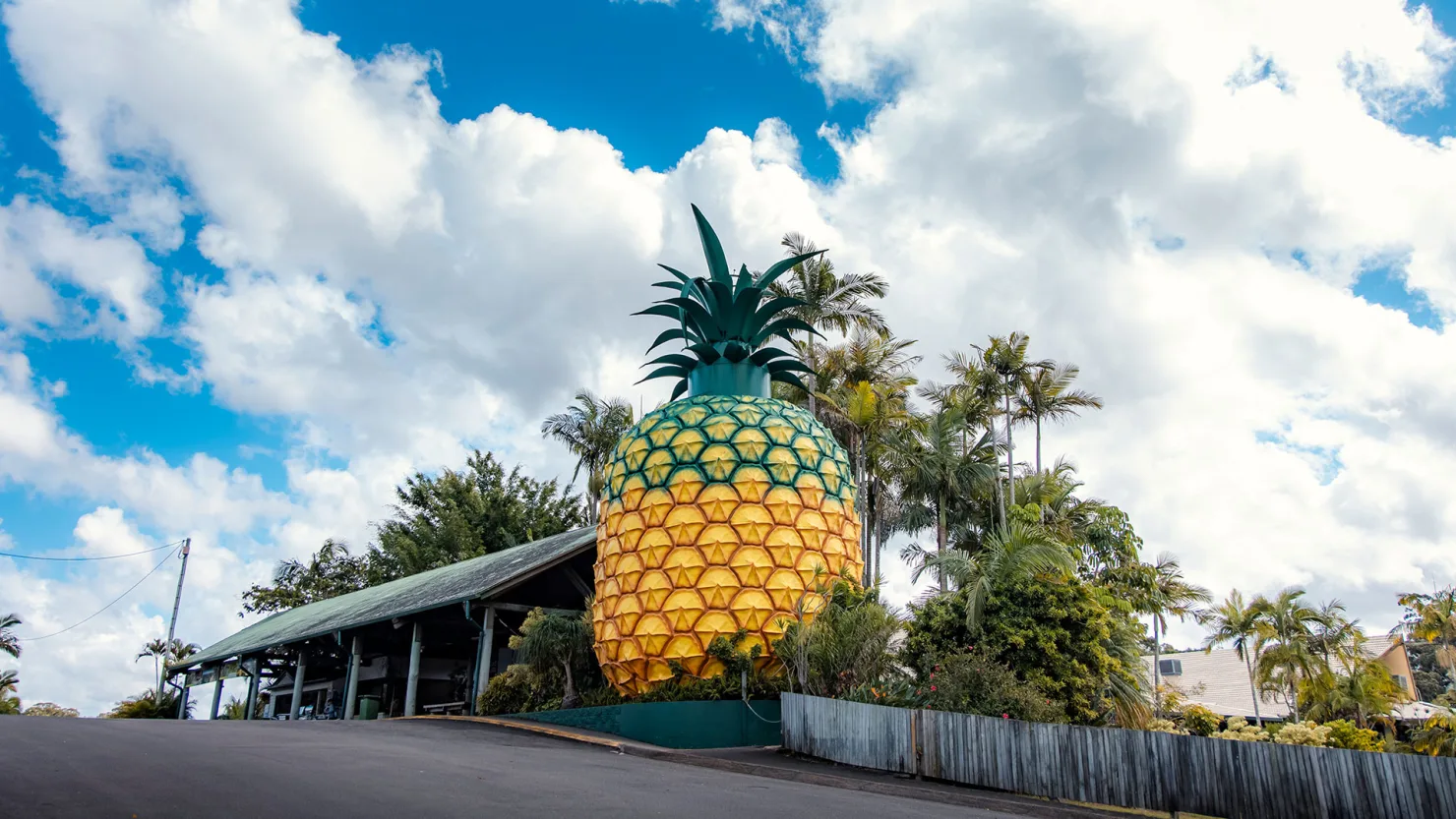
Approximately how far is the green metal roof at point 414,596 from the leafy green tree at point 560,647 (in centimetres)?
126

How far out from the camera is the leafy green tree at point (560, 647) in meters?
19.5

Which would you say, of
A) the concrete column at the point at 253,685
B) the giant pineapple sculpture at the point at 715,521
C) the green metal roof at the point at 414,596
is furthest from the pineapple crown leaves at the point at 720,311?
the concrete column at the point at 253,685

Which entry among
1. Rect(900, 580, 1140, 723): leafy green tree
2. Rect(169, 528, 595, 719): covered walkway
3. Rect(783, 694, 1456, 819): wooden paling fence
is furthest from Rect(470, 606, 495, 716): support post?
Rect(783, 694, 1456, 819): wooden paling fence

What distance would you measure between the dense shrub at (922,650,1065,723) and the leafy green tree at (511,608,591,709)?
8707 millimetres

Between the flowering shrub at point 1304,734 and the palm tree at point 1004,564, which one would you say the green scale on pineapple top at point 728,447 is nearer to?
the palm tree at point 1004,564

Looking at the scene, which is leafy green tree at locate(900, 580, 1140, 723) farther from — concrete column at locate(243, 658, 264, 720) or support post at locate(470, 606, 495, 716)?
concrete column at locate(243, 658, 264, 720)

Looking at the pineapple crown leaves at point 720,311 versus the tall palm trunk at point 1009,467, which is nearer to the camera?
the pineapple crown leaves at point 720,311

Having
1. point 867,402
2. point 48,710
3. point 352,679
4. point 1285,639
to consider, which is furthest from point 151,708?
point 1285,639

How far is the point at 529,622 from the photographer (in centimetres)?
2017

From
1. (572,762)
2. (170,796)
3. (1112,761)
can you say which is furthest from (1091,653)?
(170,796)

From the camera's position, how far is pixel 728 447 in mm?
17469

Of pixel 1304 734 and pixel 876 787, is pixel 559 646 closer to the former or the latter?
pixel 876 787

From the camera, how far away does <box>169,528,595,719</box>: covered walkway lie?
71.6ft

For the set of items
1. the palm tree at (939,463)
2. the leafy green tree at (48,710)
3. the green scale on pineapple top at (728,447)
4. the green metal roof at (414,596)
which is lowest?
the leafy green tree at (48,710)
